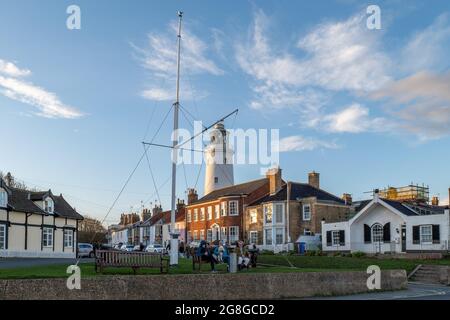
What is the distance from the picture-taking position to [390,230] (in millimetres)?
45438

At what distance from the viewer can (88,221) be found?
106188 millimetres

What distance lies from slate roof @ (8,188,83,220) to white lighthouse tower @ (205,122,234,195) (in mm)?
25257

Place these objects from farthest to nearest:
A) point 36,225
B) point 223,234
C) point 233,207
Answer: point 223,234 < point 233,207 < point 36,225

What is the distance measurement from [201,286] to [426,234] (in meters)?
27.7

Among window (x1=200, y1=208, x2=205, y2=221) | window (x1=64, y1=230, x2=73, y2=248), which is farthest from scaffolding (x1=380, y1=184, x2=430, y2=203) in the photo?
window (x1=64, y1=230, x2=73, y2=248)

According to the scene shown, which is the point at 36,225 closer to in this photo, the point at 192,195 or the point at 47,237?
the point at 47,237

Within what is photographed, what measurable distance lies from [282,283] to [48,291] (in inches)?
332

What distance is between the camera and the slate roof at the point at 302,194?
2335 inches

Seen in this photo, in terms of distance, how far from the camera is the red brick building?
215 feet

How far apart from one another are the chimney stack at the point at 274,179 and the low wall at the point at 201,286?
38.8 m

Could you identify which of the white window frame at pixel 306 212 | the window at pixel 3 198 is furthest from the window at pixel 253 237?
the window at pixel 3 198

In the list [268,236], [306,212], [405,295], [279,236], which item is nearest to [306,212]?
[306,212]

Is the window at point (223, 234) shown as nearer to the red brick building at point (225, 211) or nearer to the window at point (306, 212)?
the red brick building at point (225, 211)
